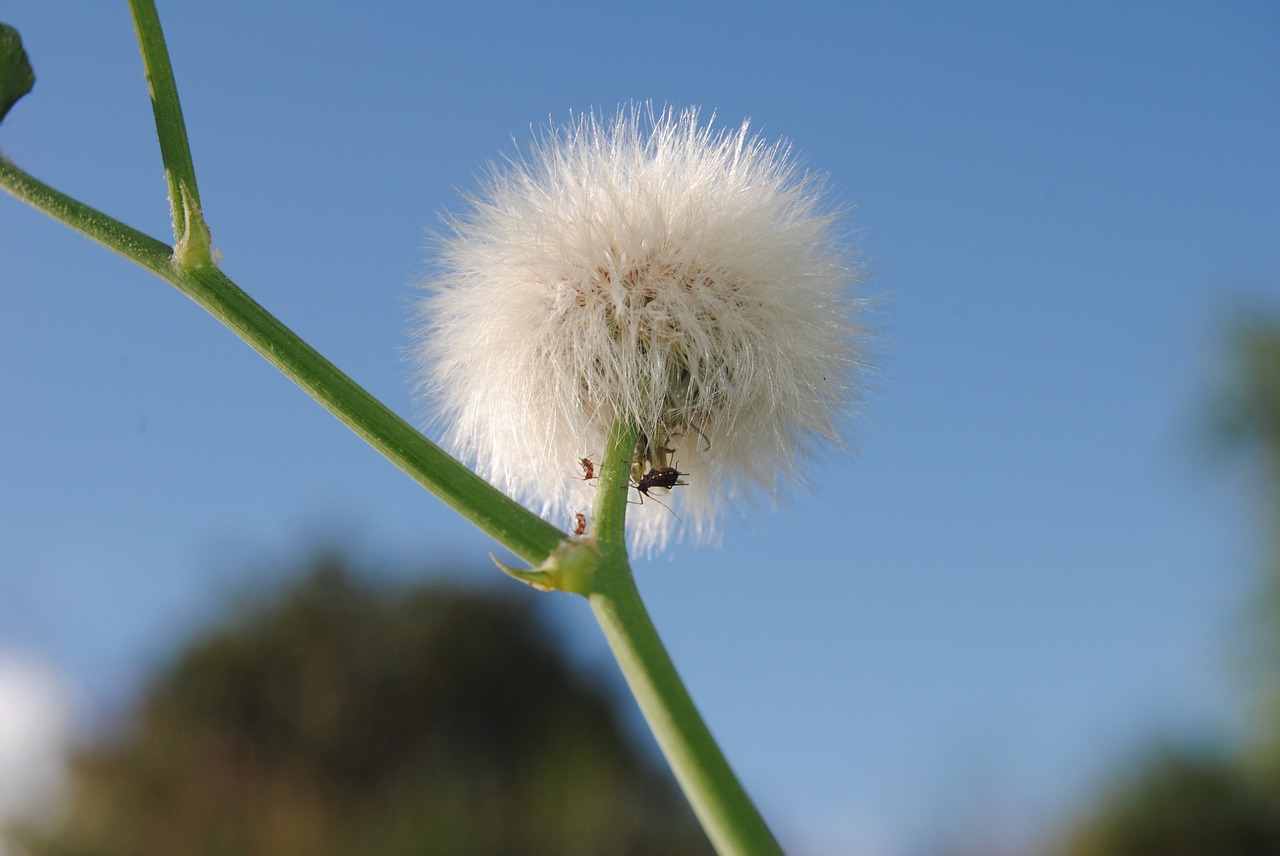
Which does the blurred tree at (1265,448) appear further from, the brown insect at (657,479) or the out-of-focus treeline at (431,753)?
the brown insect at (657,479)

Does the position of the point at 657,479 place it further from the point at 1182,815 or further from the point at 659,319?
the point at 1182,815

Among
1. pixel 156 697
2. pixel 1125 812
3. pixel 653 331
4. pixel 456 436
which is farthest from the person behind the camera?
pixel 156 697

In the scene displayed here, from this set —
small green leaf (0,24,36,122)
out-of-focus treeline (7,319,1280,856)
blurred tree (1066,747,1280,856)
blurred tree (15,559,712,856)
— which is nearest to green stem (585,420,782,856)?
small green leaf (0,24,36,122)

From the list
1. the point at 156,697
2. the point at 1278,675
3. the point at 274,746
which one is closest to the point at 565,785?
the point at 274,746

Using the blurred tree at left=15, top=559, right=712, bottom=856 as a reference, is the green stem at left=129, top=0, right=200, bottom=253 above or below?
below

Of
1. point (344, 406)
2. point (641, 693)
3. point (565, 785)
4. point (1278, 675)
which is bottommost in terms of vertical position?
point (641, 693)

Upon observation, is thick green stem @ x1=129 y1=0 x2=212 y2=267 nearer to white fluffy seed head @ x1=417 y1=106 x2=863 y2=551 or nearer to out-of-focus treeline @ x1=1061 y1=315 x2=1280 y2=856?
white fluffy seed head @ x1=417 y1=106 x2=863 y2=551

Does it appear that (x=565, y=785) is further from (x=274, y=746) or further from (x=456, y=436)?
(x=456, y=436)
